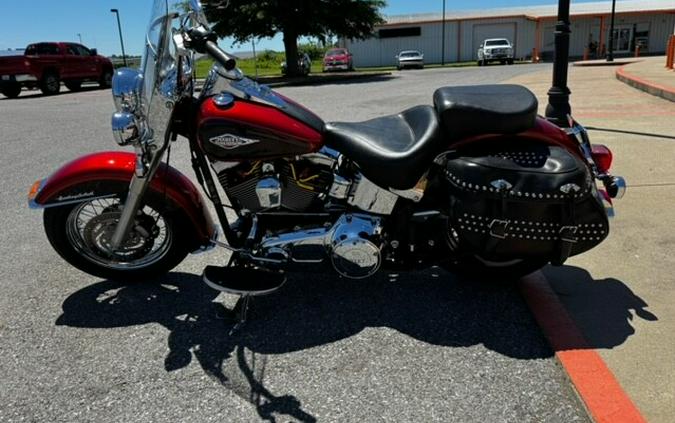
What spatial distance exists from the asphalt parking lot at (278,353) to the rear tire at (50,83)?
830 inches

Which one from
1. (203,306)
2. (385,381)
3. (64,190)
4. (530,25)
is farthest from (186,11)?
(530,25)

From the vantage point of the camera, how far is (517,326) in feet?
9.93

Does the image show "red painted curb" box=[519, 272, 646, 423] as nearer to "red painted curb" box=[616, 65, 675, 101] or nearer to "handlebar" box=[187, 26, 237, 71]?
"handlebar" box=[187, 26, 237, 71]

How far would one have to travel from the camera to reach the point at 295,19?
2481 cm

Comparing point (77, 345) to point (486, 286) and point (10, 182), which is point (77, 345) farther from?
point (10, 182)

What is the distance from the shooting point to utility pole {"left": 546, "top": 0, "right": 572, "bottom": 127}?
6.52 m

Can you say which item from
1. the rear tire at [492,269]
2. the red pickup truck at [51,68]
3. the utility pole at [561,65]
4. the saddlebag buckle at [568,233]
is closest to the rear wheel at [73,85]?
the red pickup truck at [51,68]

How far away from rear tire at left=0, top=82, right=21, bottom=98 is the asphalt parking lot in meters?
20.4

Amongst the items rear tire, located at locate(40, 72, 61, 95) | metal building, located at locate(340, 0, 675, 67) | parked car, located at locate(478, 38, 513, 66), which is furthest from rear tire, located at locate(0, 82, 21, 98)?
parked car, located at locate(478, 38, 513, 66)

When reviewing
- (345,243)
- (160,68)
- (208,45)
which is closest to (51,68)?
(160,68)

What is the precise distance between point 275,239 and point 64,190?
131cm

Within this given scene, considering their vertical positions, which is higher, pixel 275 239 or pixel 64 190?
pixel 64 190

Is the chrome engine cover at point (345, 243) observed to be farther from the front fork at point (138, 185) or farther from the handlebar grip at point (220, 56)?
the handlebar grip at point (220, 56)

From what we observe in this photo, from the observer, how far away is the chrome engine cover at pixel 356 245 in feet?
9.83
